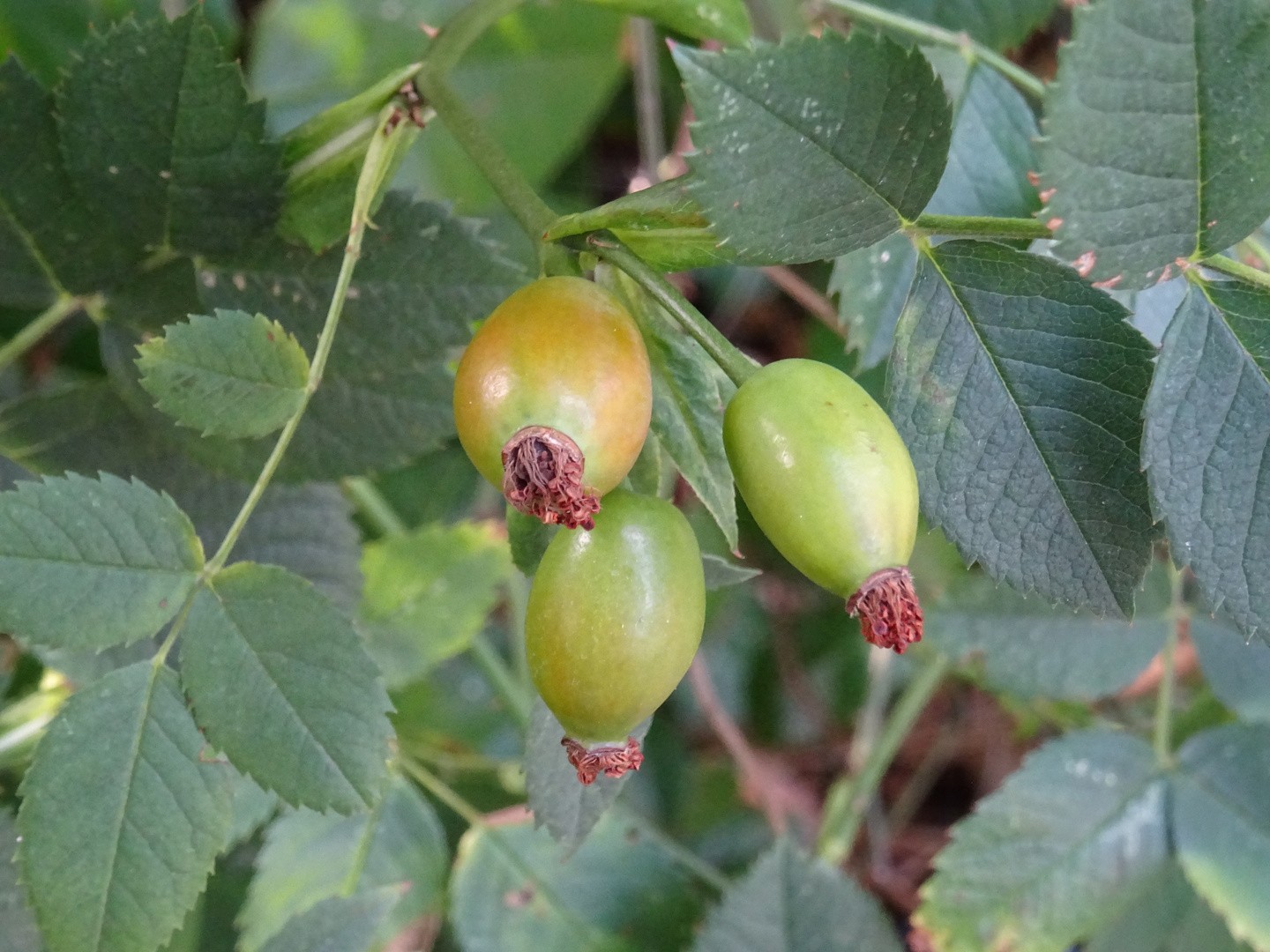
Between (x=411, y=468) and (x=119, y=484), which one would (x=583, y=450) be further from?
(x=411, y=468)

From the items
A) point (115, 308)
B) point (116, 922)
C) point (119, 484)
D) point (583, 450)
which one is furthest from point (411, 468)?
point (583, 450)

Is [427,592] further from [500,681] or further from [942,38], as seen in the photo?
[942,38]

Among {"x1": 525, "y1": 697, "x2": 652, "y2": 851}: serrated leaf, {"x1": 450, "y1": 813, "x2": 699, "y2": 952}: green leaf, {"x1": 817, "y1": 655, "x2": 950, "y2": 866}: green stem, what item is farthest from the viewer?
{"x1": 817, "y1": 655, "x2": 950, "y2": 866}: green stem

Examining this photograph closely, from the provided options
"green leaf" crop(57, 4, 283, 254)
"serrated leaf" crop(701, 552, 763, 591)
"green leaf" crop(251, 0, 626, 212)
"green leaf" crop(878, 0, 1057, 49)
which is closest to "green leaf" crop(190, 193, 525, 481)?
"green leaf" crop(57, 4, 283, 254)

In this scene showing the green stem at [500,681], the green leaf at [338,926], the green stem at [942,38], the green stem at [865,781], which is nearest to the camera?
the green leaf at [338,926]

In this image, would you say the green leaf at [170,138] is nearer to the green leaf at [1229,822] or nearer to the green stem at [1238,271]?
the green stem at [1238,271]

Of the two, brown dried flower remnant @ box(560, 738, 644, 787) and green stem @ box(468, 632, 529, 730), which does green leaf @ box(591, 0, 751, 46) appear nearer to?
brown dried flower remnant @ box(560, 738, 644, 787)

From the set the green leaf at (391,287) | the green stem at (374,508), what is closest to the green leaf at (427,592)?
the green stem at (374,508)

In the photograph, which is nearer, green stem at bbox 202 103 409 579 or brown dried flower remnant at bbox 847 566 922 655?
brown dried flower remnant at bbox 847 566 922 655
